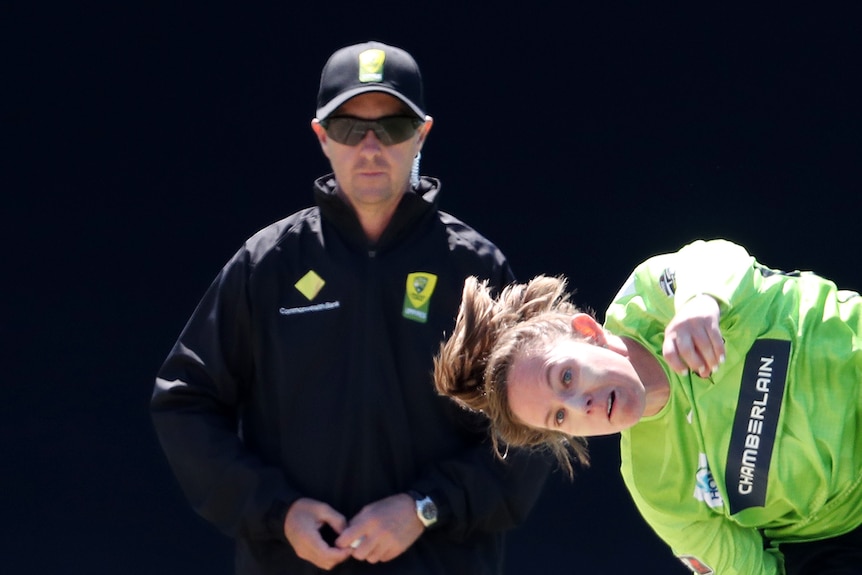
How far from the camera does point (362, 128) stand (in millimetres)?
3396

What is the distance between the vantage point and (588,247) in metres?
4.72

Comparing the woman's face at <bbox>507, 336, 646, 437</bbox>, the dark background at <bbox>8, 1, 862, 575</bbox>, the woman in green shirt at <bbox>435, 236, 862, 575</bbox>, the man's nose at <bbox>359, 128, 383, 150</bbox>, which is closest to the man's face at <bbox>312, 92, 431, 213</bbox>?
the man's nose at <bbox>359, 128, 383, 150</bbox>

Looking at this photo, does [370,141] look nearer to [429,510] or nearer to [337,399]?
[337,399]

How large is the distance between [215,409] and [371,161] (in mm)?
636

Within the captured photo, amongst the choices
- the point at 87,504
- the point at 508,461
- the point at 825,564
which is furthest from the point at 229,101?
the point at 825,564

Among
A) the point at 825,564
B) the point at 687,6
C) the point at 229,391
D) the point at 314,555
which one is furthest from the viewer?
the point at 687,6

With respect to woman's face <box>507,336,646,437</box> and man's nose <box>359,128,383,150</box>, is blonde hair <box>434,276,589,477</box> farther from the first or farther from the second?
man's nose <box>359,128,383,150</box>

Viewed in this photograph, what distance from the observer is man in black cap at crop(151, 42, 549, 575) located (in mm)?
3301

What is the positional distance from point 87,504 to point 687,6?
7.57ft

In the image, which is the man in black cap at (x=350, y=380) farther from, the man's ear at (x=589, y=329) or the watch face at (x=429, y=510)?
the man's ear at (x=589, y=329)

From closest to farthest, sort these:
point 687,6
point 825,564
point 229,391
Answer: point 825,564 < point 229,391 < point 687,6

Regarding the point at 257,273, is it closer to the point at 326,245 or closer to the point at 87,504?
the point at 326,245

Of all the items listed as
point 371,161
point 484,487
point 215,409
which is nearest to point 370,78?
point 371,161

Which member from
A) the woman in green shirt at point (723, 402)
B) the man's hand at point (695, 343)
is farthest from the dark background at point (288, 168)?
the man's hand at point (695, 343)
